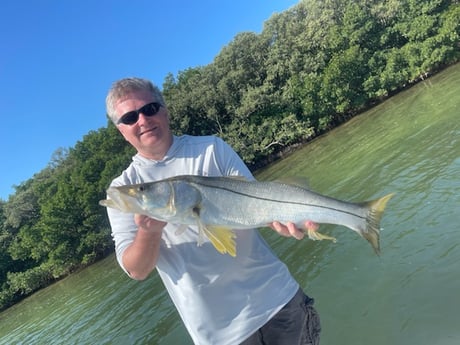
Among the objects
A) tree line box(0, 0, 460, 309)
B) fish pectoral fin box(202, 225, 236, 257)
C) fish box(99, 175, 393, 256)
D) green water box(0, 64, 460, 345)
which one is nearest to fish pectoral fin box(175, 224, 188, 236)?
fish box(99, 175, 393, 256)

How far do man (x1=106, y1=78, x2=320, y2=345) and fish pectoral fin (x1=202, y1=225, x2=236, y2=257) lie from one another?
0.47ft

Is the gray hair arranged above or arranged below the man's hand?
above

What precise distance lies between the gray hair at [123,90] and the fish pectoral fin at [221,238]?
1.10 m

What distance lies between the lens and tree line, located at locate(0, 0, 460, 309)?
1590 inches

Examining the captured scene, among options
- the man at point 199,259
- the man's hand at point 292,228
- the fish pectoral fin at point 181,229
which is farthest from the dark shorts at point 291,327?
the fish pectoral fin at point 181,229

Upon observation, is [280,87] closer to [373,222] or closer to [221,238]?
[373,222]

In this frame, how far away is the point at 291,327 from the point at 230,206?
1.01 m

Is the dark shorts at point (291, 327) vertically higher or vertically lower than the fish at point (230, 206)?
lower

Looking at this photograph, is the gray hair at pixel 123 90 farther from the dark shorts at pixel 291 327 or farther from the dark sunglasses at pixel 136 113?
the dark shorts at pixel 291 327

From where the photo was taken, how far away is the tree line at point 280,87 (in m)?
40.4

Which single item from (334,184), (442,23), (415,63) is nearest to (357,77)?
(415,63)

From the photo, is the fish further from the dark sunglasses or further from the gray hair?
the gray hair

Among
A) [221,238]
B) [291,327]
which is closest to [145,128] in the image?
[221,238]

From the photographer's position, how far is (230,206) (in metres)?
2.69
